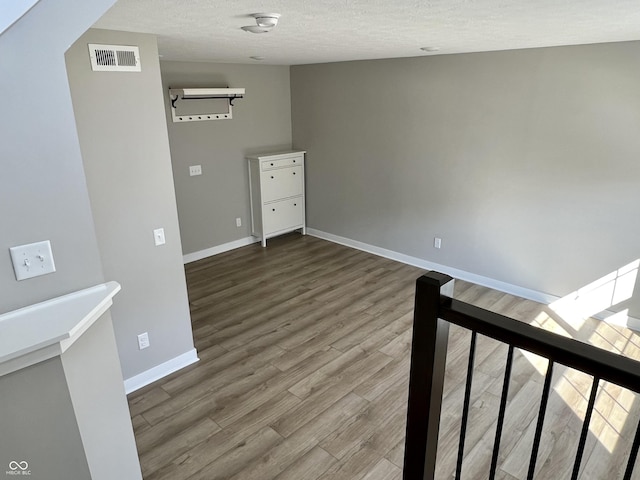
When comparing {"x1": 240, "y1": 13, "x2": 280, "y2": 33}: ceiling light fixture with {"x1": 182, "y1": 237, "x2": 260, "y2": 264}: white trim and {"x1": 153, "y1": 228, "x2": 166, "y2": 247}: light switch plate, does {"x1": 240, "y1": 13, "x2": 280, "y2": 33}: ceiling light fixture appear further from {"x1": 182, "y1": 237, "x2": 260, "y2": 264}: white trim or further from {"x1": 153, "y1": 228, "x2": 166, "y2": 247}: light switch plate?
{"x1": 182, "y1": 237, "x2": 260, "y2": 264}: white trim

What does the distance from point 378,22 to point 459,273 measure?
3087mm

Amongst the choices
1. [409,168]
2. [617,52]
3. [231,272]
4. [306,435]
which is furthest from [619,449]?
[231,272]

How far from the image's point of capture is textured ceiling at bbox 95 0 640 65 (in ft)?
5.51

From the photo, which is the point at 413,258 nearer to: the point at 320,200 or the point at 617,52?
the point at 320,200

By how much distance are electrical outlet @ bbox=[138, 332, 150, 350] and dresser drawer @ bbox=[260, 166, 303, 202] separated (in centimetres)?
272

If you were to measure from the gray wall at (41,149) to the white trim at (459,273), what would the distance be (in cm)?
384

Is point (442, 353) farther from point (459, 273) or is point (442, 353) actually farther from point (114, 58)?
point (459, 273)

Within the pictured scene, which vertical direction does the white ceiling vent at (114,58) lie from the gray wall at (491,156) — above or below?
above

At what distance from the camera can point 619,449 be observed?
7.60 feet

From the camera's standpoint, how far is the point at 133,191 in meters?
2.56

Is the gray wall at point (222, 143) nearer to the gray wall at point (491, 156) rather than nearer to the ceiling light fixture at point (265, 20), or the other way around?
the gray wall at point (491, 156)

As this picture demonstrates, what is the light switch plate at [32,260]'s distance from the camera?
129cm

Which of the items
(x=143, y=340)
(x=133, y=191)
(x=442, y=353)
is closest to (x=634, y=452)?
(x=442, y=353)

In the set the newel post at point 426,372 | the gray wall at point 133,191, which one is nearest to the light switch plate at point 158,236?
the gray wall at point 133,191
